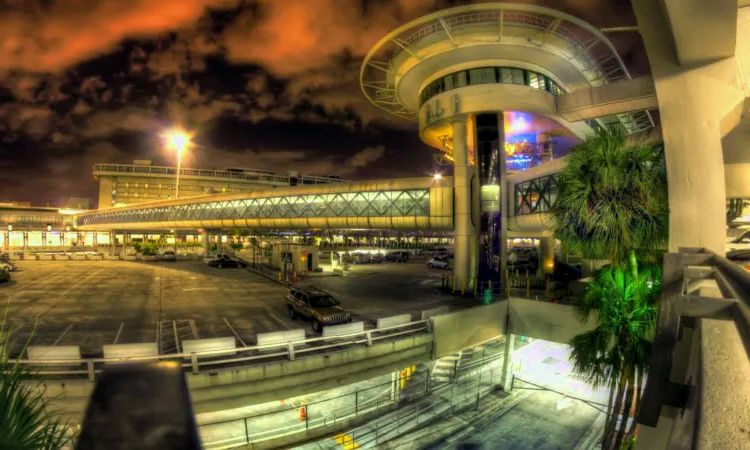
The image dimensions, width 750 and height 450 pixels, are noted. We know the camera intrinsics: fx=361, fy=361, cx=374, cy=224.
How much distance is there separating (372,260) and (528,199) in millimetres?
33573

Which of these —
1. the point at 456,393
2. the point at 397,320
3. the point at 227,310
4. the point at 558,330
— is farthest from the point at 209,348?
the point at 558,330

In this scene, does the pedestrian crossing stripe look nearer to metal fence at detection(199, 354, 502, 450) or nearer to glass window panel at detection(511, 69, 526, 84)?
metal fence at detection(199, 354, 502, 450)

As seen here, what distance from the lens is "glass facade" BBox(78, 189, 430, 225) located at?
32750mm

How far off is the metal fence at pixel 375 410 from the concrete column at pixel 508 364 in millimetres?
461

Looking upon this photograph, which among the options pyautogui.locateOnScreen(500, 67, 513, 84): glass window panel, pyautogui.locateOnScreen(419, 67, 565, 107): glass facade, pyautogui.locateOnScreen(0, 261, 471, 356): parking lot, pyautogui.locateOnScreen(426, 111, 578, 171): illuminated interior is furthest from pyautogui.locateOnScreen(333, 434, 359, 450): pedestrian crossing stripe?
pyautogui.locateOnScreen(500, 67, 513, 84): glass window panel

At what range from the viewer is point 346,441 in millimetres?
13844

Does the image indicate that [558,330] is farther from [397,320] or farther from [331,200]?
[331,200]

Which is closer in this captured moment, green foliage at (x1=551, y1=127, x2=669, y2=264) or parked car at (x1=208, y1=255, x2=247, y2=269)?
green foliage at (x1=551, y1=127, x2=669, y2=264)

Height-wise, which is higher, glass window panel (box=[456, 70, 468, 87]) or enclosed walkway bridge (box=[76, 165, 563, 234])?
glass window panel (box=[456, 70, 468, 87])

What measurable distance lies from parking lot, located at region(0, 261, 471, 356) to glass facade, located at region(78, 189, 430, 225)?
22.6 ft

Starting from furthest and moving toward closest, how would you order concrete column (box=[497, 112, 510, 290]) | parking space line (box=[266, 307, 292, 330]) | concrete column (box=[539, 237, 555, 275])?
concrete column (box=[539, 237, 555, 275])
concrete column (box=[497, 112, 510, 290])
parking space line (box=[266, 307, 292, 330])

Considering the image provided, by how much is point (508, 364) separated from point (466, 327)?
4.95 meters

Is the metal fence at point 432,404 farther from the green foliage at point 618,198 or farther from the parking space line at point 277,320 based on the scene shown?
the green foliage at point 618,198

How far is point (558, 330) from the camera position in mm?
17375
